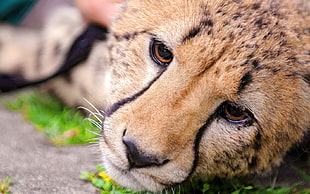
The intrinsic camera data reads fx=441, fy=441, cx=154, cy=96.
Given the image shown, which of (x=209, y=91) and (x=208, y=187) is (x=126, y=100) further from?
(x=208, y=187)

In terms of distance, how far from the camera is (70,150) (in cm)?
306

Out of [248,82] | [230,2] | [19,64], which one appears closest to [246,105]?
[248,82]

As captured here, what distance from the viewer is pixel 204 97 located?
6.65 feet

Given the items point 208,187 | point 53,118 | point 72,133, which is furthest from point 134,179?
point 53,118

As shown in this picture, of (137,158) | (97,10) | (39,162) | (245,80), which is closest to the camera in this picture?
(137,158)

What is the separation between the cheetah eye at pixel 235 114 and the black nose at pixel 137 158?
42cm

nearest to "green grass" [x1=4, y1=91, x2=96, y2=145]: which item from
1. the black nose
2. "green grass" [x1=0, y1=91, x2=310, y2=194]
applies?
"green grass" [x1=0, y1=91, x2=310, y2=194]

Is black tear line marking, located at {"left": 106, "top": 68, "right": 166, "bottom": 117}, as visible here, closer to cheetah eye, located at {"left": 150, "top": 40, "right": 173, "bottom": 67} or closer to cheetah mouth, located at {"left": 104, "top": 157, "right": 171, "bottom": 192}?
cheetah eye, located at {"left": 150, "top": 40, "right": 173, "bottom": 67}

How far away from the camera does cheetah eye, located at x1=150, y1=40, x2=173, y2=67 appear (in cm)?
217

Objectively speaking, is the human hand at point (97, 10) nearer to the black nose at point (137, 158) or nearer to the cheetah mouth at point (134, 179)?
the cheetah mouth at point (134, 179)

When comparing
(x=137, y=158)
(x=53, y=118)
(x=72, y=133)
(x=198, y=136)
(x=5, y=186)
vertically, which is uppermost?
(x=198, y=136)

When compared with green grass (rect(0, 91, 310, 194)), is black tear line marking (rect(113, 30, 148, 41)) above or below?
above

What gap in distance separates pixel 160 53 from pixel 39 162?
1.05 metres

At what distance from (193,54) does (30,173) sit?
112 centimetres
